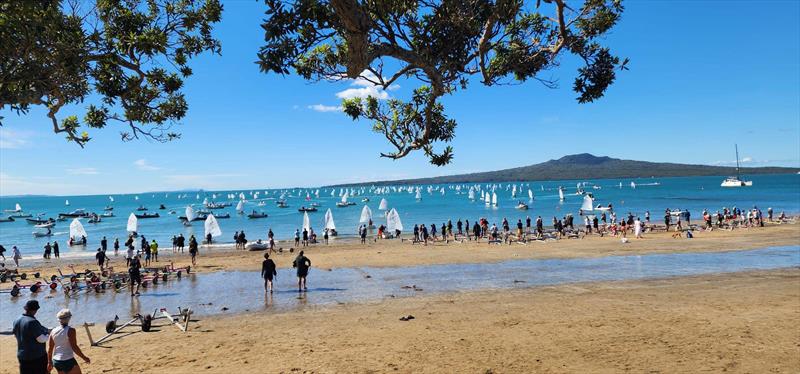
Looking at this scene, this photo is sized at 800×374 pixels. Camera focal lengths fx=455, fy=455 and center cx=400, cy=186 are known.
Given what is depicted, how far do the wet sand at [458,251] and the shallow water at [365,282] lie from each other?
1.95 m

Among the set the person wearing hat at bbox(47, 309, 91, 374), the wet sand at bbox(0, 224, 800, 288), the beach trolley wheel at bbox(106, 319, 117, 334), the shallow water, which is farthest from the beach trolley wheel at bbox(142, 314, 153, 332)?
the wet sand at bbox(0, 224, 800, 288)

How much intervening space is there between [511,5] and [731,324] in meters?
12.3

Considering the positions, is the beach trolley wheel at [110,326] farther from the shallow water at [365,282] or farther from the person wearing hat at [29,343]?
the person wearing hat at [29,343]

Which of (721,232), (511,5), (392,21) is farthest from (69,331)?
(721,232)

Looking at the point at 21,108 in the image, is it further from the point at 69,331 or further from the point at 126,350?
the point at 126,350

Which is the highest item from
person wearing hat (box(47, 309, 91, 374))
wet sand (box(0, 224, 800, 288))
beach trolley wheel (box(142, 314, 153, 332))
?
person wearing hat (box(47, 309, 91, 374))

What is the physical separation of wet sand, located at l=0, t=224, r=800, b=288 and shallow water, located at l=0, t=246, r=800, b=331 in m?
1.95

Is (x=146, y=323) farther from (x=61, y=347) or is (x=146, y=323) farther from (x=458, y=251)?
(x=458, y=251)

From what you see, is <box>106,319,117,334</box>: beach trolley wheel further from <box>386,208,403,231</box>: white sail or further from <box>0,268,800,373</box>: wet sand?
<box>386,208,403,231</box>: white sail

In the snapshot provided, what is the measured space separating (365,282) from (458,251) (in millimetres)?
12001

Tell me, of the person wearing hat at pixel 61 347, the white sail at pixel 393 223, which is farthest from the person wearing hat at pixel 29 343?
the white sail at pixel 393 223

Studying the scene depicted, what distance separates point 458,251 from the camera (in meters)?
32.2

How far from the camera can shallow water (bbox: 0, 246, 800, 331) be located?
17719 mm

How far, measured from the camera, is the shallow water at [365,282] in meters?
17.7
